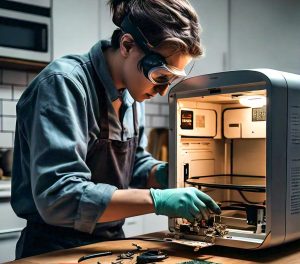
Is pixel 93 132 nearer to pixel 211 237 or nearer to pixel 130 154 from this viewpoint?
pixel 130 154

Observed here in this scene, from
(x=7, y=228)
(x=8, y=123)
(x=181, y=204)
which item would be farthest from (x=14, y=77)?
(x=181, y=204)

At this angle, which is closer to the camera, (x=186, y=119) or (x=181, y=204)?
(x=181, y=204)

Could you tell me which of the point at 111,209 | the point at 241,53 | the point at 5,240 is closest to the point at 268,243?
the point at 111,209

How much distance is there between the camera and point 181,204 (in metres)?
1.10

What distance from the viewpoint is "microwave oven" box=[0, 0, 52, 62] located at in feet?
7.23

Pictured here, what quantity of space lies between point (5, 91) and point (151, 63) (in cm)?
153

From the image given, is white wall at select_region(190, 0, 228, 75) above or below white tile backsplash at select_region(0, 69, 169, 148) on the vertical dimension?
above

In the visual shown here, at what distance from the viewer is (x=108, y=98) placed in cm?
129

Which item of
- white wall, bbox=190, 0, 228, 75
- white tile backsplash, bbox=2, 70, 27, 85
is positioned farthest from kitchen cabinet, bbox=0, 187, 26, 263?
white wall, bbox=190, 0, 228, 75

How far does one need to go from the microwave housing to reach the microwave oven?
1207mm

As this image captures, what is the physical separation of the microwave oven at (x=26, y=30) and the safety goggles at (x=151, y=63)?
1196 millimetres

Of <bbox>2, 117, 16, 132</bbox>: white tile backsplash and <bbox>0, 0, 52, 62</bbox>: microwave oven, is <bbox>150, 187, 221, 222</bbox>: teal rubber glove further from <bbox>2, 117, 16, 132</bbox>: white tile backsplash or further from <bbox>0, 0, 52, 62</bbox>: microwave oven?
<bbox>2, 117, 16, 132</bbox>: white tile backsplash

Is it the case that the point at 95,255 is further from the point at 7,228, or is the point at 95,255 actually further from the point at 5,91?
the point at 5,91

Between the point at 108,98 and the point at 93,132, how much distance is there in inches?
4.5
